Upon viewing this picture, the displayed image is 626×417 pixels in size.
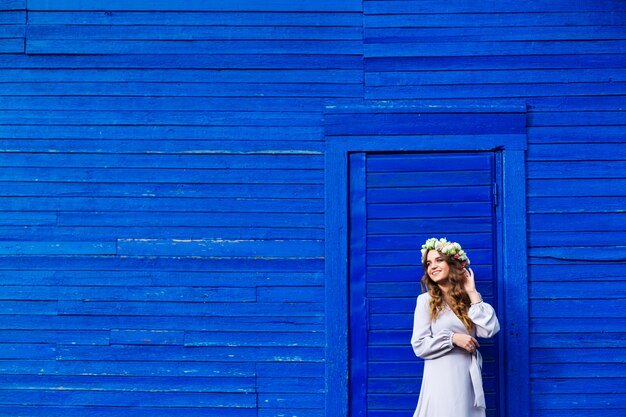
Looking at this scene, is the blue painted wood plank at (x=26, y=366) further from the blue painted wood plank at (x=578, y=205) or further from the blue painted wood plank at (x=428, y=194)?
the blue painted wood plank at (x=578, y=205)

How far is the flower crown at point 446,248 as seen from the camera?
5.44m

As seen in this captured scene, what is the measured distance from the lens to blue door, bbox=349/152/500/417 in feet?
19.4

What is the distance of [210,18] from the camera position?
614 centimetres

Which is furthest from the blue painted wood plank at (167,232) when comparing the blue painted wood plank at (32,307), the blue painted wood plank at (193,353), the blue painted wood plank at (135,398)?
the blue painted wood plank at (135,398)

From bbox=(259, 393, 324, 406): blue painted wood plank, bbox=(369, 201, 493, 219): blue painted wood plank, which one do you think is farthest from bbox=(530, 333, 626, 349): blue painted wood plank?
bbox=(259, 393, 324, 406): blue painted wood plank

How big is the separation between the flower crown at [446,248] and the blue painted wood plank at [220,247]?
0.85m

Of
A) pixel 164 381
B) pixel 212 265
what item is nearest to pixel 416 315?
pixel 212 265

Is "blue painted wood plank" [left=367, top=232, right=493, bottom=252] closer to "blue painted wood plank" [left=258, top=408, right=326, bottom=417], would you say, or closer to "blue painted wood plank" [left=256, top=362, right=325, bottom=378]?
"blue painted wood plank" [left=256, top=362, right=325, bottom=378]

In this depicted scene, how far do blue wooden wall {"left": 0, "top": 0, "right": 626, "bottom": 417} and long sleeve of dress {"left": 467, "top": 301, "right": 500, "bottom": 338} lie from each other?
0.71m

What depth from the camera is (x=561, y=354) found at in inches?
232

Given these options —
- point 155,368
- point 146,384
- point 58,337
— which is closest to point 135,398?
point 146,384

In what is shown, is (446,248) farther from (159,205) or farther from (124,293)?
(124,293)

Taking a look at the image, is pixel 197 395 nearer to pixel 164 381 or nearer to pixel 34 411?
pixel 164 381

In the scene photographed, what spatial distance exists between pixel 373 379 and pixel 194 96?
8.03 feet
